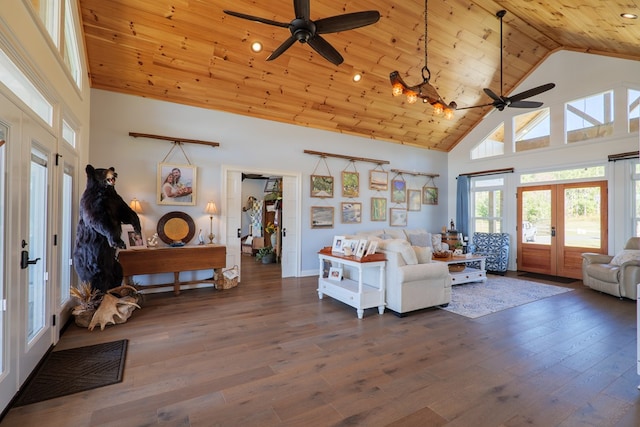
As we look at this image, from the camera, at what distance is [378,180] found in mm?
7113

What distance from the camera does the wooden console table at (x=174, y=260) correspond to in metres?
4.29

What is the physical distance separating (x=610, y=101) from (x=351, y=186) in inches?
201

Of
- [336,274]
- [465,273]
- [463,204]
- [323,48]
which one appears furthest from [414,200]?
[323,48]

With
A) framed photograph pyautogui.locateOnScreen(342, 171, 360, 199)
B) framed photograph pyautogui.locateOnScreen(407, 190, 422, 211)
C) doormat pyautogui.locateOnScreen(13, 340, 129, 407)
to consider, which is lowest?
doormat pyautogui.locateOnScreen(13, 340, 129, 407)

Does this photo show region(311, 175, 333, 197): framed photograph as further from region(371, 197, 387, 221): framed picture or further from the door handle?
the door handle

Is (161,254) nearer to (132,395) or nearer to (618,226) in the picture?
(132,395)

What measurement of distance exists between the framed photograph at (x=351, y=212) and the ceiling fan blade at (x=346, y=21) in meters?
4.15

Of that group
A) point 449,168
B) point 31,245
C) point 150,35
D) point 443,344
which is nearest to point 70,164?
point 31,245

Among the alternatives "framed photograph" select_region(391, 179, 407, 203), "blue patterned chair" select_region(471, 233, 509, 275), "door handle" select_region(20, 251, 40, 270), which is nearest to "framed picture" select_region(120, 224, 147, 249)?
"door handle" select_region(20, 251, 40, 270)

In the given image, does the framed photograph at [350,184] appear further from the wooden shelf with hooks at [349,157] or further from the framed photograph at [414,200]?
the framed photograph at [414,200]

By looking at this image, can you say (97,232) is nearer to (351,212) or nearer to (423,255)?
(423,255)

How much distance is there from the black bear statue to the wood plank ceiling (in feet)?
6.31

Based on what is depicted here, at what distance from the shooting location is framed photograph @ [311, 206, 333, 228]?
20.5 feet

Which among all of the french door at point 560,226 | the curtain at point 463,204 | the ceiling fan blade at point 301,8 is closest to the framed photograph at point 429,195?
the curtain at point 463,204
